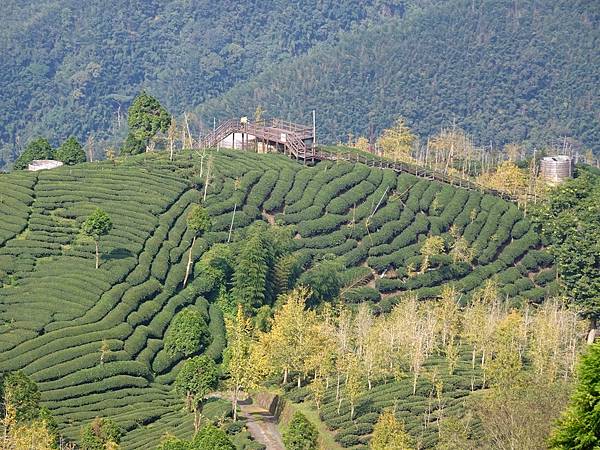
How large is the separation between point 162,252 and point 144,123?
21.6 metres

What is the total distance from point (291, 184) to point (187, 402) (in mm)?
33830

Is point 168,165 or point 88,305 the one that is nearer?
point 88,305

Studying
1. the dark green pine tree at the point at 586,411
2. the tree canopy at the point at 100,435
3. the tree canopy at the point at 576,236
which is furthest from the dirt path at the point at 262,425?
the dark green pine tree at the point at 586,411

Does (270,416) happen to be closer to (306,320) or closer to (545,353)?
(306,320)

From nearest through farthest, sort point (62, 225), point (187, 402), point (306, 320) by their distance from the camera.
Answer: point (187, 402), point (306, 320), point (62, 225)

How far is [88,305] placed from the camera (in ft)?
255

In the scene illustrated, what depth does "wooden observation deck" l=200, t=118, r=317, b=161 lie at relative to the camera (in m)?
107

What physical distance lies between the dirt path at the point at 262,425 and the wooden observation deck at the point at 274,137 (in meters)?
36.0

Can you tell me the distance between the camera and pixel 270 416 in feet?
234

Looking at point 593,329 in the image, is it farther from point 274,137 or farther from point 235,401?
point 274,137

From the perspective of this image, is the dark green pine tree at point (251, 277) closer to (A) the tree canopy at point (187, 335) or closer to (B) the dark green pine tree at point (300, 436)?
(A) the tree canopy at point (187, 335)

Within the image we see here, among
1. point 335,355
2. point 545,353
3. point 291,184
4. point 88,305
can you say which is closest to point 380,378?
point 335,355

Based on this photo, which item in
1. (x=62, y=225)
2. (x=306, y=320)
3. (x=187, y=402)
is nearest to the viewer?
(x=187, y=402)

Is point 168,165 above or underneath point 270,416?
above
